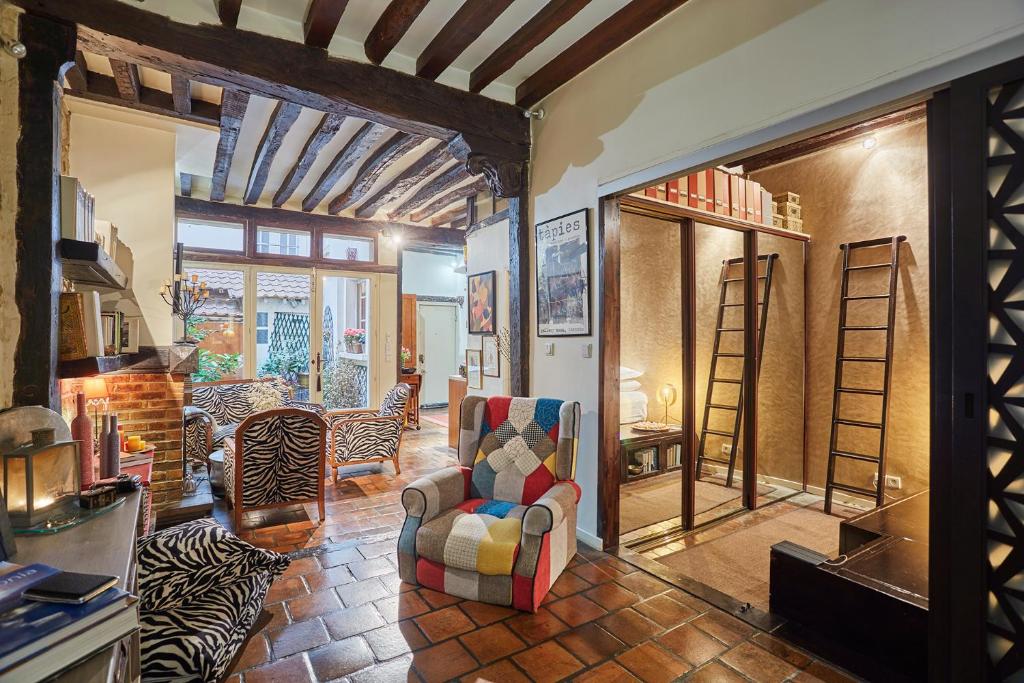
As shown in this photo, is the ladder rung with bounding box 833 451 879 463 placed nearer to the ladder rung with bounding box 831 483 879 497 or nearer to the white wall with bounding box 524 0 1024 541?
the ladder rung with bounding box 831 483 879 497

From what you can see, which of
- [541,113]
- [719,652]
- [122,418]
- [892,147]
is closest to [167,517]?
[122,418]

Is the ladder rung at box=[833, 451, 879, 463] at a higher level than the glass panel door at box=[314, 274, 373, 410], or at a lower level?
lower

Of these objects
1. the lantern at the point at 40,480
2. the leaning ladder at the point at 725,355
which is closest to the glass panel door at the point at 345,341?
the leaning ladder at the point at 725,355

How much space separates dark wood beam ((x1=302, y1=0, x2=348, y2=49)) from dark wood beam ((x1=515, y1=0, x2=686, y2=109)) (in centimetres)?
134

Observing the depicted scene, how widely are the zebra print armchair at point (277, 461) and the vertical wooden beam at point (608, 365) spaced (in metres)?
1.99

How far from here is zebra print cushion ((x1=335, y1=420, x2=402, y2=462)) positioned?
448 centimetres

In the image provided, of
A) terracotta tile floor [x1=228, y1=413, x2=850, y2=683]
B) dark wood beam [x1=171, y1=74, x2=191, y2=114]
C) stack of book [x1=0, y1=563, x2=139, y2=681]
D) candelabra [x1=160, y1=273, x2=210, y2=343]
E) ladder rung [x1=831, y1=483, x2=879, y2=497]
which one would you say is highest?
dark wood beam [x1=171, y1=74, x2=191, y2=114]

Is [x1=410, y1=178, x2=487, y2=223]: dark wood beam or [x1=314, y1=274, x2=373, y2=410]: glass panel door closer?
[x1=410, y1=178, x2=487, y2=223]: dark wood beam

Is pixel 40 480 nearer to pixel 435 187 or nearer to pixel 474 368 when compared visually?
pixel 474 368

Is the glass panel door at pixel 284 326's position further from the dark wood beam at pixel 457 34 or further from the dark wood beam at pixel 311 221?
the dark wood beam at pixel 457 34

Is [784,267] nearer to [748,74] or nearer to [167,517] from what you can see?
[748,74]

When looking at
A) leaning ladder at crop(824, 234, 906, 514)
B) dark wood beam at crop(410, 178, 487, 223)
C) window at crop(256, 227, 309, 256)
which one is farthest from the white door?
leaning ladder at crop(824, 234, 906, 514)

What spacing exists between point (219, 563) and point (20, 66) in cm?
236

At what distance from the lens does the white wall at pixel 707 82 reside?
1.71 metres
